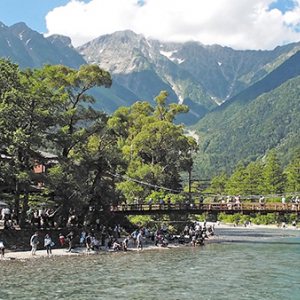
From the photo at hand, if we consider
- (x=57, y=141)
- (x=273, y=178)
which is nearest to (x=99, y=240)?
(x=57, y=141)

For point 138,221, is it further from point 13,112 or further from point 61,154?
point 13,112

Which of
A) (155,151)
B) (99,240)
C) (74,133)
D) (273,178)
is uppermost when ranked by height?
(155,151)

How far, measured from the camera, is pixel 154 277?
2905 centimetres

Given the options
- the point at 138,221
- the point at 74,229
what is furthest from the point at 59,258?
the point at 138,221

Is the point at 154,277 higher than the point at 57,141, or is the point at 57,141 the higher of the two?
the point at 57,141

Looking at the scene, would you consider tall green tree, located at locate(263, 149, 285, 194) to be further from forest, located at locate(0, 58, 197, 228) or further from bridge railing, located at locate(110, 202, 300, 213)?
forest, located at locate(0, 58, 197, 228)

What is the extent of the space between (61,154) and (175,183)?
2848cm

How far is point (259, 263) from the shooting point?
3688cm

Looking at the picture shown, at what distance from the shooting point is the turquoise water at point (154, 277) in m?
24.1

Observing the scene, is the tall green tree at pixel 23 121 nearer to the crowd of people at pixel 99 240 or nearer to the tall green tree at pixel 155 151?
the crowd of people at pixel 99 240

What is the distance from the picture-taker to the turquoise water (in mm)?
24062

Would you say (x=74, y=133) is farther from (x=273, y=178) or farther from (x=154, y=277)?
(x=273, y=178)

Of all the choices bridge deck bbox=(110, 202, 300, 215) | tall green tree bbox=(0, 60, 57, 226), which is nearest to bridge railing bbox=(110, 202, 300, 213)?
bridge deck bbox=(110, 202, 300, 215)

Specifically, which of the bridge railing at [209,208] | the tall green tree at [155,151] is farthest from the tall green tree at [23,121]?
the tall green tree at [155,151]
